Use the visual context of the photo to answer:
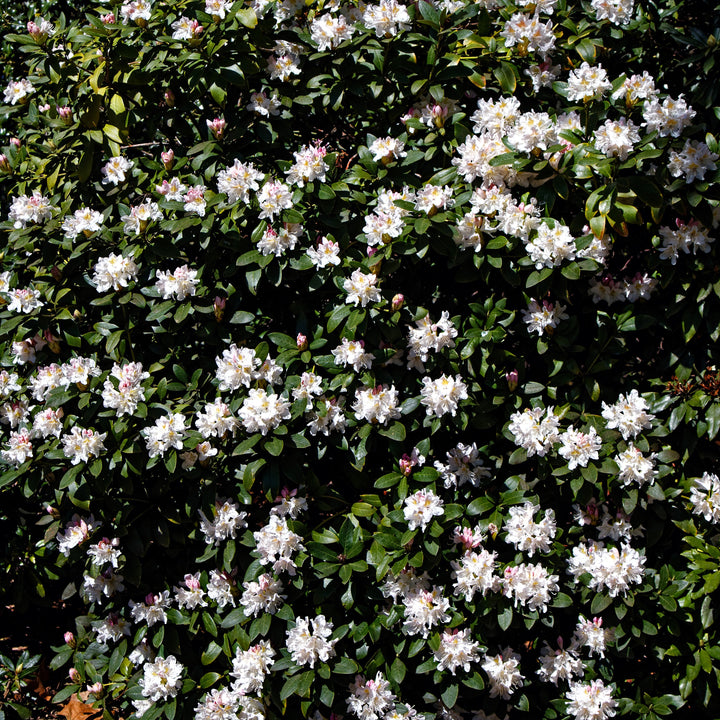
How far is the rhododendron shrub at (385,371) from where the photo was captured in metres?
2.23

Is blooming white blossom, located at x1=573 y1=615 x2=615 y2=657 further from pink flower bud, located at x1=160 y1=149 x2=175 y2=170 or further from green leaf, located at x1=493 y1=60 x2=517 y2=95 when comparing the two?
pink flower bud, located at x1=160 y1=149 x2=175 y2=170

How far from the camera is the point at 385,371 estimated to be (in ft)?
7.67

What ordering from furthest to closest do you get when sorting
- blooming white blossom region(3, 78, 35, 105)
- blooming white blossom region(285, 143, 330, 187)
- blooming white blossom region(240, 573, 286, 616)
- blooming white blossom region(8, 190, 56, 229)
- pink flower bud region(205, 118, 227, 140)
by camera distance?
blooming white blossom region(3, 78, 35, 105), blooming white blossom region(8, 190, 56, 229), pink flower bud region(205, 118, 227, 140), blooming white blossom region(285, 143, 330, 187), blooming white blossom region(240, 573, 286, 616)

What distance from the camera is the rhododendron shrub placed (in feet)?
7.32

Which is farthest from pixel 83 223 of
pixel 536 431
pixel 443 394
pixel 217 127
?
pixel 536 431

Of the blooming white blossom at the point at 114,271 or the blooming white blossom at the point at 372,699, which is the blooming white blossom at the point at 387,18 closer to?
the blooming white blossom at the point at 114,271

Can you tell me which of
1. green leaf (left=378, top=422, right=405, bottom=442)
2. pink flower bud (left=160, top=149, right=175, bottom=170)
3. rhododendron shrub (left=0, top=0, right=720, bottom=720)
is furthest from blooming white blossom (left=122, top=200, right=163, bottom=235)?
green leaf (left=378, top=422, right=405, bottom=442)

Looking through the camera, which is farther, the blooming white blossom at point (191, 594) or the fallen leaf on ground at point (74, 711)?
the fallen leaf on ground at point (74, 711)

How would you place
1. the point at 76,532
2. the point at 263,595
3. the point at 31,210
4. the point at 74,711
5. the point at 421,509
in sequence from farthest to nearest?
the point at 74,711, the point at 31,210, the point at 76,532, the point at 263,595, the point at 421,509

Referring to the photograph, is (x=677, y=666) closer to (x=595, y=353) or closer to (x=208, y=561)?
(x=595, y=353)

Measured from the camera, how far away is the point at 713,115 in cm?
240

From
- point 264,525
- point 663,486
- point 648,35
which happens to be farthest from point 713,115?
point 264,525

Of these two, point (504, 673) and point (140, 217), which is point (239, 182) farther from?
point (504, 673)

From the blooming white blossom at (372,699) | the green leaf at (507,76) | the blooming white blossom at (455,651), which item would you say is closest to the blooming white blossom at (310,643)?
the blooming white blossom at (372,699)
